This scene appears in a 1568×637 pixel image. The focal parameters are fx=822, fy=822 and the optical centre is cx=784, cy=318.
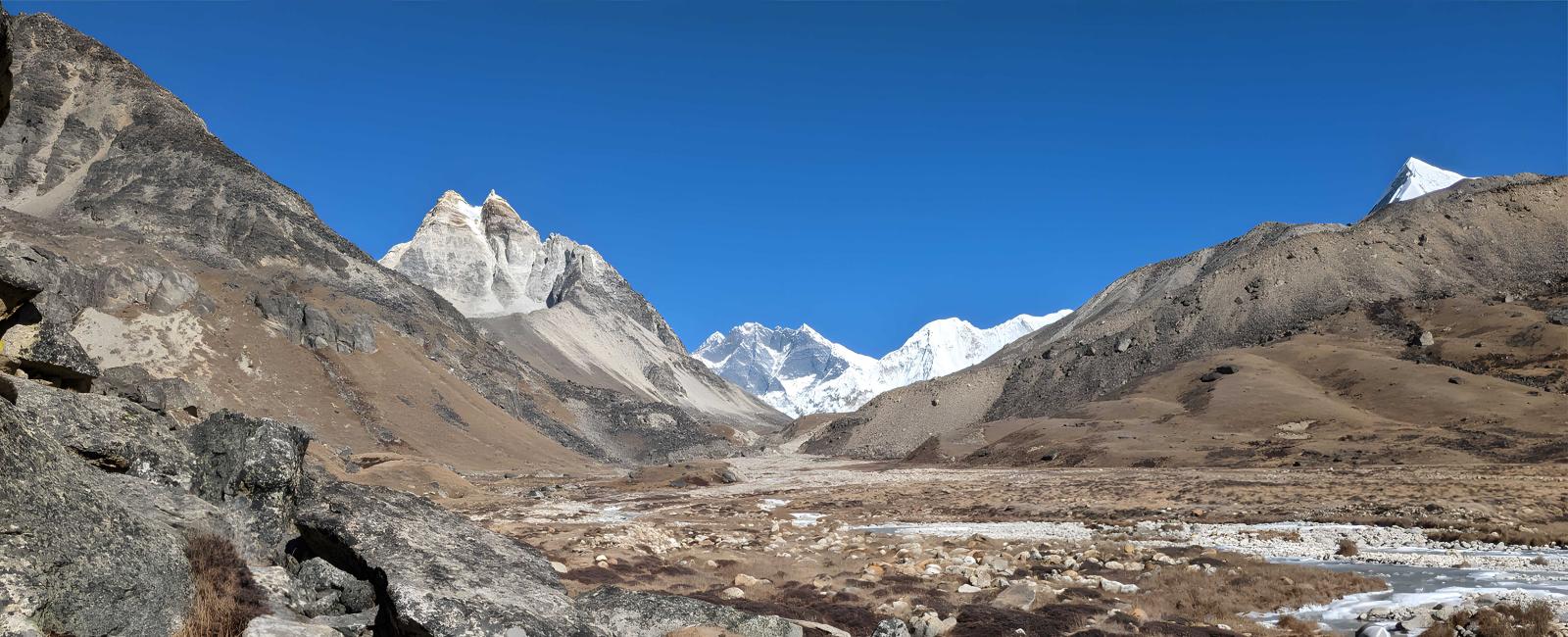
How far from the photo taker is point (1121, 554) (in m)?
24.5

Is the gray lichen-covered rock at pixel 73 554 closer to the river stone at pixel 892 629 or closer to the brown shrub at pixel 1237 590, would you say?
the river stone at pixel 892 629

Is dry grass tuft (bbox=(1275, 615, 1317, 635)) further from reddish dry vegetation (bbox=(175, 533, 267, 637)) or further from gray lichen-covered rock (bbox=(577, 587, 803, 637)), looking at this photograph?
reddish dry vegetation (bbox=(175, 533, 267, 637))

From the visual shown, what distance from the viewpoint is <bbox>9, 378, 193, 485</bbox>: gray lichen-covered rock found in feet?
35.9

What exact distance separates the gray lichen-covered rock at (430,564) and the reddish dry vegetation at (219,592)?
117cm

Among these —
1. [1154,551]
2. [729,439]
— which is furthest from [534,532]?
[729,439]

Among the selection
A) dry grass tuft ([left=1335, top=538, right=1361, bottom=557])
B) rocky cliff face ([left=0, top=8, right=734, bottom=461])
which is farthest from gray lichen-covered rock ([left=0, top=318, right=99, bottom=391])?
rocky cliff face ([left=0, top=8, right=734, bottom=461])

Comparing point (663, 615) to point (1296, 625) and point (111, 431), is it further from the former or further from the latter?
point (1296, 625)

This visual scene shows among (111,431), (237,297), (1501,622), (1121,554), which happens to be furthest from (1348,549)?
(237,297)

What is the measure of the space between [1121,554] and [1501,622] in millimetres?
11835

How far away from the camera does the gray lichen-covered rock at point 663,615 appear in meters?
12.2

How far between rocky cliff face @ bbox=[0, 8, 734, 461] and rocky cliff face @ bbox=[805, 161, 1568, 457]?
46.0 meters

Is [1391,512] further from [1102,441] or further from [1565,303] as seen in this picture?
[1565,303]

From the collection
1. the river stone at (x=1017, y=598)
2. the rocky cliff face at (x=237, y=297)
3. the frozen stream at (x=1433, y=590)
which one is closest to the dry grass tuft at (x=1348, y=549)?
the frozen stream at (x=1433, y=590)

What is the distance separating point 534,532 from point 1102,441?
6922 cm
